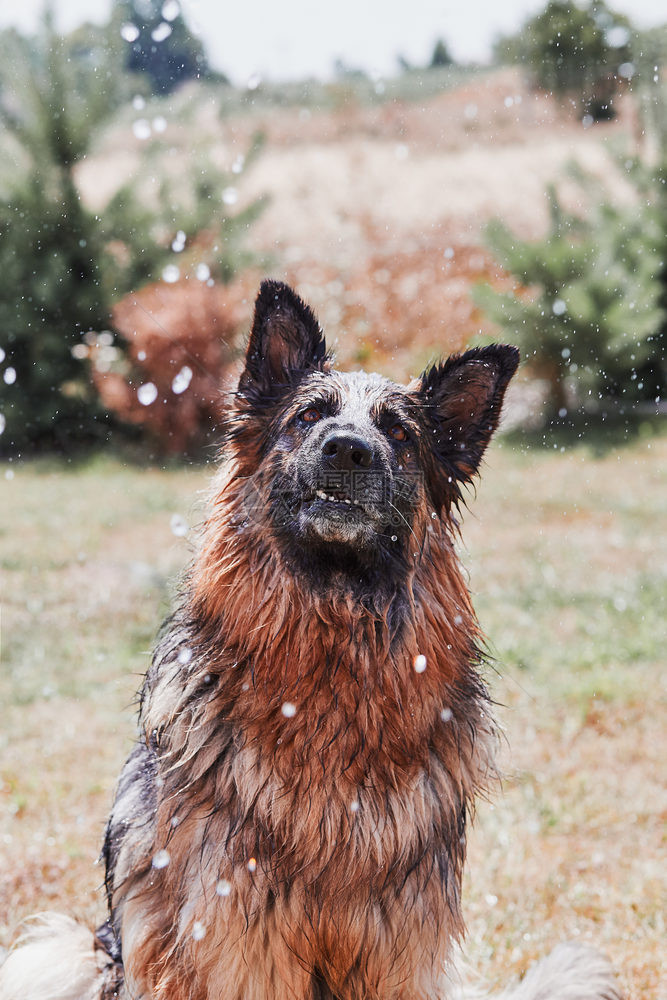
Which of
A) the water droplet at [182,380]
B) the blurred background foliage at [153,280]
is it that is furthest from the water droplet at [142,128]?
the water droplet at [182,380]

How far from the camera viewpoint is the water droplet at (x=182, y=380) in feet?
39.5

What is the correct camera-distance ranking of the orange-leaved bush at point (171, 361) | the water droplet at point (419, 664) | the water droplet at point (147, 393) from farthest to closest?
the water droplet at point (147, 393) → the orange-leaved bush at point (171, 361) → the water droplet at point (419, 664)

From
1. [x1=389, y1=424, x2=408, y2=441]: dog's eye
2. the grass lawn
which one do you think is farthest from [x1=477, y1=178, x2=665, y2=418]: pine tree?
[x1=389, y1=424, x2=408, y2=441]: dog's eye

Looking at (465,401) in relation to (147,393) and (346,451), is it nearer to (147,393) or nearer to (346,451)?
(346,451)

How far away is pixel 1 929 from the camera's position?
3555 mm

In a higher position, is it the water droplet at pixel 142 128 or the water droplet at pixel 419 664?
the water droplet at pixel 142 128

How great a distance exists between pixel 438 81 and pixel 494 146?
2.88m

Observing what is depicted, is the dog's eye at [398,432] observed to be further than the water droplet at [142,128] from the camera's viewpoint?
No

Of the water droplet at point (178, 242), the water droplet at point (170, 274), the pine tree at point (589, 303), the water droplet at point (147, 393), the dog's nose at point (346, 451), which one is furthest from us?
the water droplet at point (178, 242)

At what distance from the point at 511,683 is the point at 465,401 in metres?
3.68

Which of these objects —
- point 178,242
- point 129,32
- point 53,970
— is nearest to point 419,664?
point 53,970

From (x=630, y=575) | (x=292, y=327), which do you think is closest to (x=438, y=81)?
(x=630, y=575)

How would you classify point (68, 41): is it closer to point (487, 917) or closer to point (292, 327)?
point (292, 327)

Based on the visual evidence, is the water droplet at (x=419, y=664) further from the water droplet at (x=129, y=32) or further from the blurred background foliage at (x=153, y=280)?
the water droplet at (x=129, y=32)
